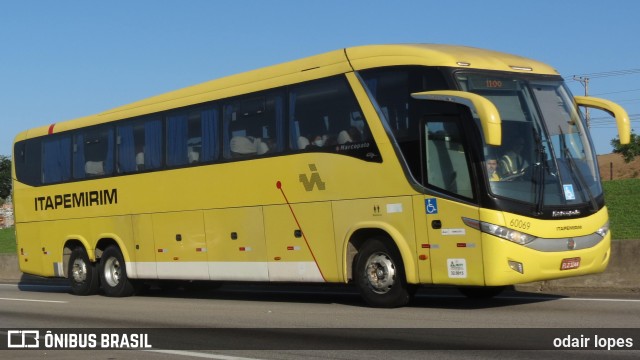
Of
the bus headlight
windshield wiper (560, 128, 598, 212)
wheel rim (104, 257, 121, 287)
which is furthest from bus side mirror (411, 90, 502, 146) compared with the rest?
wheel rim (104, 257, 121, 287)

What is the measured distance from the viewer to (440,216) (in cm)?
1359

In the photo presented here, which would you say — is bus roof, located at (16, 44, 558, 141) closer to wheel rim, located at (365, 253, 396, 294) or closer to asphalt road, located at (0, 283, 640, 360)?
wheel rim, located at (365, 253, 396, 294)

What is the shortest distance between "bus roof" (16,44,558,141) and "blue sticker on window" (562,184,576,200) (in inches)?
72.8

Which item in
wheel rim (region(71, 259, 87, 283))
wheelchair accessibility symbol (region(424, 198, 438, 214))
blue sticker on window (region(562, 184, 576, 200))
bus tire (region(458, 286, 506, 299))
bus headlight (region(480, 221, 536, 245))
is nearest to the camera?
bus headlight (region(480, 221, 536, 245))

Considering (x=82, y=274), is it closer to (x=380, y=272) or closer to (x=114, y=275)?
(x=114, y=275)

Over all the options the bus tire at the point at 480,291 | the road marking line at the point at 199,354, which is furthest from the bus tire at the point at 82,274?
the road marking line at the point at 199,354

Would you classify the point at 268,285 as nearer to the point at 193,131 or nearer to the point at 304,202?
the point at 193,131

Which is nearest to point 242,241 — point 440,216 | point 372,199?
point 372,199

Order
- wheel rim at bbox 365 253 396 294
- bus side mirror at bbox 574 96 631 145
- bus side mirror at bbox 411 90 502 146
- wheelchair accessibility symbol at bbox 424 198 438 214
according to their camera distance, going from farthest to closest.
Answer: wheel rim at bbox 365 253 396 294 → bus side mirror at bbox 574 96 631 145 → wheelchair accessibility symbol at bbox 424 198 438 214 → bus side mirror at bbox 411 90 502 146

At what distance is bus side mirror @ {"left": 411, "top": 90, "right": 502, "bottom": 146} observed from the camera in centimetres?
1207

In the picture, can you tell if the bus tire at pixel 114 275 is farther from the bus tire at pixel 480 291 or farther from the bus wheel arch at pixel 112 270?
the bus tire at pixel 480 291

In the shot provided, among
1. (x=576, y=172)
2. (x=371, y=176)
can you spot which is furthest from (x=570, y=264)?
(x=371, y=176)

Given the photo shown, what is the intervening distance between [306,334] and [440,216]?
2902 mm

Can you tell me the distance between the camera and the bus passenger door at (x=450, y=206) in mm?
13195
